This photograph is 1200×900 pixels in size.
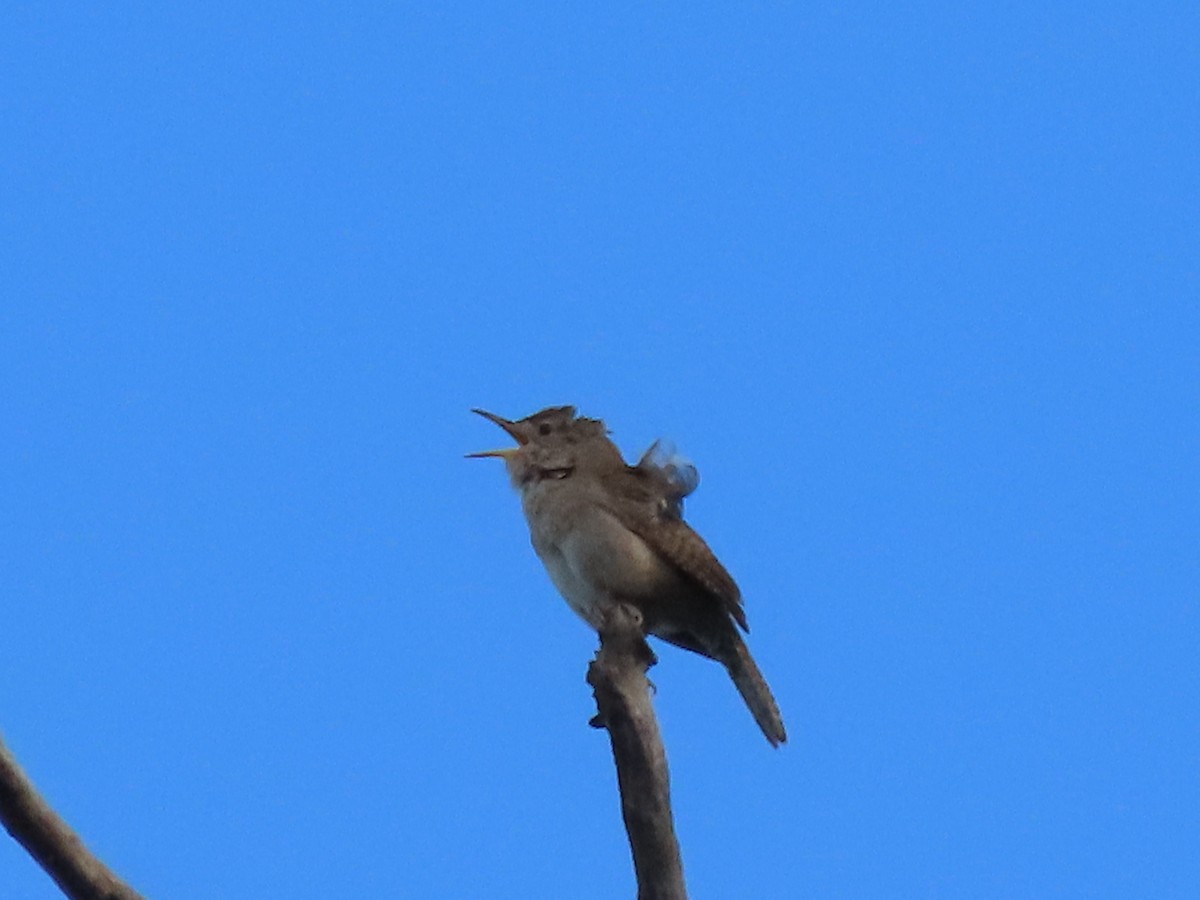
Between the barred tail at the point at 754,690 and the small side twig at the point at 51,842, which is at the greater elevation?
the barred tail at the point at 754,690

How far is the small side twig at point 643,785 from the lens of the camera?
210 inches

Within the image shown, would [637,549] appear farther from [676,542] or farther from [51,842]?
[51,842]

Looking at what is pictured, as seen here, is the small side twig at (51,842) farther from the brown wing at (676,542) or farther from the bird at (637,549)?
the brown wing at (676,542)

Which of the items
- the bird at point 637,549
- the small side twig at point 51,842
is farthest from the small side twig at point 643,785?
the bird at point 637,549

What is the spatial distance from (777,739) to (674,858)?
2.57 m

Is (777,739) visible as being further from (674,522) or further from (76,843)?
(76,843)

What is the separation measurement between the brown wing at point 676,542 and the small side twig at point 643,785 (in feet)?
8.20

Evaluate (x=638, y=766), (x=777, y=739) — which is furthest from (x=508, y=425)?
(x=638, y=766)

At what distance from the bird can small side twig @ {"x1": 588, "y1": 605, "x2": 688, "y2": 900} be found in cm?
234

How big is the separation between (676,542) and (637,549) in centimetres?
22

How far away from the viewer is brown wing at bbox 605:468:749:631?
802 centimetres

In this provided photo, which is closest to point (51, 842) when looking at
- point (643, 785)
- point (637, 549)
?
point (643, 785)

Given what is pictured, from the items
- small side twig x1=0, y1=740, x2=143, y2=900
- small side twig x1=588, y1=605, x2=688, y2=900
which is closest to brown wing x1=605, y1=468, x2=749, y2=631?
small side twig x1=588, y1=605, x2=688, y2=900

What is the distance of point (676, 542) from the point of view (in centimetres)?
809
